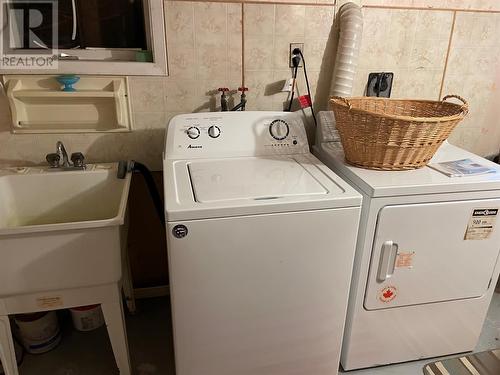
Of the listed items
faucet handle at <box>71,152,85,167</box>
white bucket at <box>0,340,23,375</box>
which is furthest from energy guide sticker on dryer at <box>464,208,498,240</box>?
white bucket at <box>0,340,23,375</box>

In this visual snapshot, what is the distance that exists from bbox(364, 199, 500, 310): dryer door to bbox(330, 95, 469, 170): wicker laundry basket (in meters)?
0.19

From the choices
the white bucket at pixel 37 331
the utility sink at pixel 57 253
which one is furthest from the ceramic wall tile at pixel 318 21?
the white bucket at pixel 37 331

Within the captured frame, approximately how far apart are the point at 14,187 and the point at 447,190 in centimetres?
170

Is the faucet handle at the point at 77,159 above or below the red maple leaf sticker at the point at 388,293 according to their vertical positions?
above

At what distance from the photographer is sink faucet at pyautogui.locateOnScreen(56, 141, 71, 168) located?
5.13 ft

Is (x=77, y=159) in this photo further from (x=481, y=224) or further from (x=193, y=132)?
(x=481, y=224)

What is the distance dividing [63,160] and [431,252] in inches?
60.4

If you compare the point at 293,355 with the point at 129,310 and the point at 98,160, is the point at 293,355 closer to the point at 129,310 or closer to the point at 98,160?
the point at 129,310

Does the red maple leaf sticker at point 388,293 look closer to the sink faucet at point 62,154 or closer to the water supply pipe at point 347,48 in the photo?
the water supply pipe at point 347,48

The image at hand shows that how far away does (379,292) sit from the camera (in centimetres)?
144

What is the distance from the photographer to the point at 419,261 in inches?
55.2

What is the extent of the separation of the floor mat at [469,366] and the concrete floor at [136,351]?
69 cm

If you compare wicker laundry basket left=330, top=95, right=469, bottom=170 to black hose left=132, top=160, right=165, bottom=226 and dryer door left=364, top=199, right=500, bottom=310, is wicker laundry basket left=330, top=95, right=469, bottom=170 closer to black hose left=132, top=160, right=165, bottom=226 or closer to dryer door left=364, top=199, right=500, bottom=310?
dryer door left=364, top=199, right=500, bottom=310

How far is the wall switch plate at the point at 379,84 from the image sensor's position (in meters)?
1.84
